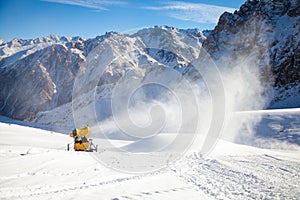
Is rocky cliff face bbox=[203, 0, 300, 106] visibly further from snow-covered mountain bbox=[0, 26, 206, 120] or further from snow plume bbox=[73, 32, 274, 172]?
snow-covered mountain bbox=[0, 26, 206, 120]

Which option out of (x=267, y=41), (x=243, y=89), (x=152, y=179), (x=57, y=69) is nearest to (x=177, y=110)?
(x=243, y=89)

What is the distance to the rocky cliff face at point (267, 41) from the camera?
151 feet

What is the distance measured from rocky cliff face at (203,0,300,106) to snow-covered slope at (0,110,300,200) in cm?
3709

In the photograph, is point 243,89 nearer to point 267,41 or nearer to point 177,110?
point 267,41

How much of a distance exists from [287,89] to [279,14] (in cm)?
1997

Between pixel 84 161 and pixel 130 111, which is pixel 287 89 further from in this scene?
pixel 84 161

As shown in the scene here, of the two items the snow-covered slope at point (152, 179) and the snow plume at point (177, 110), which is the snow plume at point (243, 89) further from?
the snow-covered slope at point (152, 179)

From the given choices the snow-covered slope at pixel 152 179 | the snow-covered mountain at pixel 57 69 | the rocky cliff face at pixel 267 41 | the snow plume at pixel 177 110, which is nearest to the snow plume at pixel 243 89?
the snow plume at pixel 177 110

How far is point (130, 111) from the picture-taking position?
63.1m

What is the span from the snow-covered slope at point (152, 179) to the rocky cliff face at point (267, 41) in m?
37.1

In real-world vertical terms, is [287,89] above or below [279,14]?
below

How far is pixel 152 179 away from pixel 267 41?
5136 centimetres

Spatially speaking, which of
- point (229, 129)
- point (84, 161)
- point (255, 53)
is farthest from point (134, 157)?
point (255, 53)

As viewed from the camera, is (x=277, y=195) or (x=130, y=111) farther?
(x=130, y=111)
